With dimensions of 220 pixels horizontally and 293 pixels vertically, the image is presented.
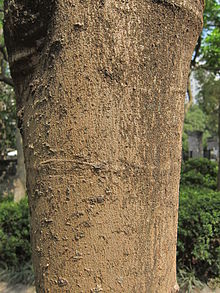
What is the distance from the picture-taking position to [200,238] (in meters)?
3.76

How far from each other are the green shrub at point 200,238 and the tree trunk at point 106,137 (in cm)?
323

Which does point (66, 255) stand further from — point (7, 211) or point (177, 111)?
point (7, 211)

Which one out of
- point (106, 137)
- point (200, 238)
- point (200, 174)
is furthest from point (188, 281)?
point (200, 174)

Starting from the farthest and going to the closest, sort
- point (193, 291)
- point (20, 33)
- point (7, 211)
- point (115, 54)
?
point (7, 211)
point (193, 291)
point (20, 33)
point (115, 54)

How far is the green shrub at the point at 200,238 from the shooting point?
376 cm

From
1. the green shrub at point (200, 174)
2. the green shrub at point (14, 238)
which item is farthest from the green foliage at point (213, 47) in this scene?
the green shrub at point (14, 238)

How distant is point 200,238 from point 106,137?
11.4ft

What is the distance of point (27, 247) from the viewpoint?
4316 mm

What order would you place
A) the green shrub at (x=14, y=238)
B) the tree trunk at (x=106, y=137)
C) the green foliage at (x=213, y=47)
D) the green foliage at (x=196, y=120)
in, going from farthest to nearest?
the green foliage at (x=196, y=120) → the green foliage at (x=213, y=47) → the green shrub at (x=14, y=238) → the tree trunk at (x=106, y=137)

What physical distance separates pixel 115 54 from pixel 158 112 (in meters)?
0.20

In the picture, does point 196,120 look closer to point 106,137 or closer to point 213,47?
point 213,47

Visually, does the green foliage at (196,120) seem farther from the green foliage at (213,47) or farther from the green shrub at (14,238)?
the green shrub at (14,238)

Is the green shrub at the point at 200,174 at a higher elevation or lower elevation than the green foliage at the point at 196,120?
lower

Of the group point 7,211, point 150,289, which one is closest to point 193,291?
point 7,211
